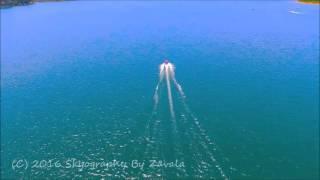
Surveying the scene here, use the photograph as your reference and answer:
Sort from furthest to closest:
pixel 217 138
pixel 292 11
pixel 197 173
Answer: pixel 292 11 → pixel 217 138 → pixel 197 173

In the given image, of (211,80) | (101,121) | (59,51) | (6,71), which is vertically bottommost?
(101,121)

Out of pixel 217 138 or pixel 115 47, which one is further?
pixel 115 47

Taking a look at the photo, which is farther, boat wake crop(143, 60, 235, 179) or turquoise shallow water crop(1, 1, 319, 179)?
turquoise shallow water crop(1, 1, 319, 179)

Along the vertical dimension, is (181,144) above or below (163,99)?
below

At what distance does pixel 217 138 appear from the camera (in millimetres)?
81188

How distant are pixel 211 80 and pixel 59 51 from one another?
6646cm

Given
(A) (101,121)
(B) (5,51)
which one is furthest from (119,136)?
(B) (5,51)

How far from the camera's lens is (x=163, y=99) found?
96312mm

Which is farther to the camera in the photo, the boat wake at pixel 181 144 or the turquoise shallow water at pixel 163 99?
the turquoise shallow water at pixel 163 99

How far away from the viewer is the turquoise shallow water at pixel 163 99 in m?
75.3

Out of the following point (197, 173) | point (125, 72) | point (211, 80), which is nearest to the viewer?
point (197, 173)

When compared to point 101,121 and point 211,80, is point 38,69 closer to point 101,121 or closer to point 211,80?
point 101,121

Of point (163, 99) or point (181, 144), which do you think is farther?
point (163, 99)

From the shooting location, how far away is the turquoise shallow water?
75.3m
